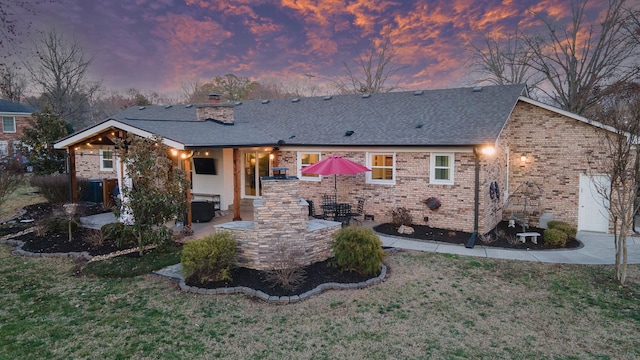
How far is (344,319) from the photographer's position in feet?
18.9

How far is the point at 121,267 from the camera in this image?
816 centimetres

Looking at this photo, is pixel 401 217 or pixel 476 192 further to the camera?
pixel 401 217

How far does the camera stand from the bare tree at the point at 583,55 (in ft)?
67.0

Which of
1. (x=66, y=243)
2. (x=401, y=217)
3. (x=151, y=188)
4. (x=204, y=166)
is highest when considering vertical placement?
(x=204, y=166)

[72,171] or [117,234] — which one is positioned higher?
[72,171]

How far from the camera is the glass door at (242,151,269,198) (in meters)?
15.4

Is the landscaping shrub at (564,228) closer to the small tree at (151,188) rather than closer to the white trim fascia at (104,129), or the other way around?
the small tree at (151,188)

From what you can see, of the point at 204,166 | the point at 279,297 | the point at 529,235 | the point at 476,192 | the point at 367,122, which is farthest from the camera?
the point at 204,166

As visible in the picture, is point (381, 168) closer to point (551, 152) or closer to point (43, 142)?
point (551, 152)

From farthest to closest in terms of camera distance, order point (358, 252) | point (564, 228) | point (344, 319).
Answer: point (564, 228) < point (358, 252) < point (344, 319)

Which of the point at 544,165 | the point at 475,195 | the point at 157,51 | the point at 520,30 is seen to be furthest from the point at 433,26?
the point at 157,51

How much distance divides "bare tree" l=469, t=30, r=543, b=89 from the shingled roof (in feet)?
44.8

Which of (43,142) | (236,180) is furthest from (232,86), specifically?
(236,180)

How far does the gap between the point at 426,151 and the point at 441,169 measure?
0.78 meters
